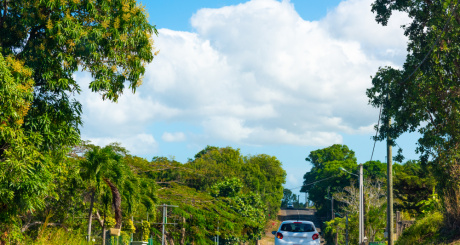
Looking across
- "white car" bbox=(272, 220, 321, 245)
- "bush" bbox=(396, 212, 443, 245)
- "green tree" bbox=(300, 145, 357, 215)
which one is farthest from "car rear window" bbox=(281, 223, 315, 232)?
"green tree" bbox=(300, 145, 357, 215)

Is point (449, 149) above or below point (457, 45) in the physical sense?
below

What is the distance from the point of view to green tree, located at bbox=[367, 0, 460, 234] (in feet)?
68.1

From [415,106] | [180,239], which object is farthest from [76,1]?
[180,239]

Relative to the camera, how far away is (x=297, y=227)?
20.6m

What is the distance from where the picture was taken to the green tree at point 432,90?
68.1 feet

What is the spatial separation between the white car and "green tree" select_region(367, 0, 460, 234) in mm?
5749

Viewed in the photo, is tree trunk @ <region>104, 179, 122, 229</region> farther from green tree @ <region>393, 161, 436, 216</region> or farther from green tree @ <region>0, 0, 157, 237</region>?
green tree @ <region>393, 161, 436, 216</region>

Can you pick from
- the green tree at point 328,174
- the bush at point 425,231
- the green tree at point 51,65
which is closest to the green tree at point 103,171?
the green tree at point 51,65

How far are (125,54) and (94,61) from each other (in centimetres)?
114

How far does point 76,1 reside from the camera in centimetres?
1662

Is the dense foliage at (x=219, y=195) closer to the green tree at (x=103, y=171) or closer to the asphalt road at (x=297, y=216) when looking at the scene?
the asphalt road at (x=297, y=216)

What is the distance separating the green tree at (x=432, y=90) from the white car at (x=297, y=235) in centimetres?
575

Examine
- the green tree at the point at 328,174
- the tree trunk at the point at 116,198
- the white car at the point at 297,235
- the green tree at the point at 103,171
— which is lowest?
the white car at the point at 297,235

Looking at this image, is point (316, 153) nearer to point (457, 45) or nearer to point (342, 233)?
point (342, 233)
